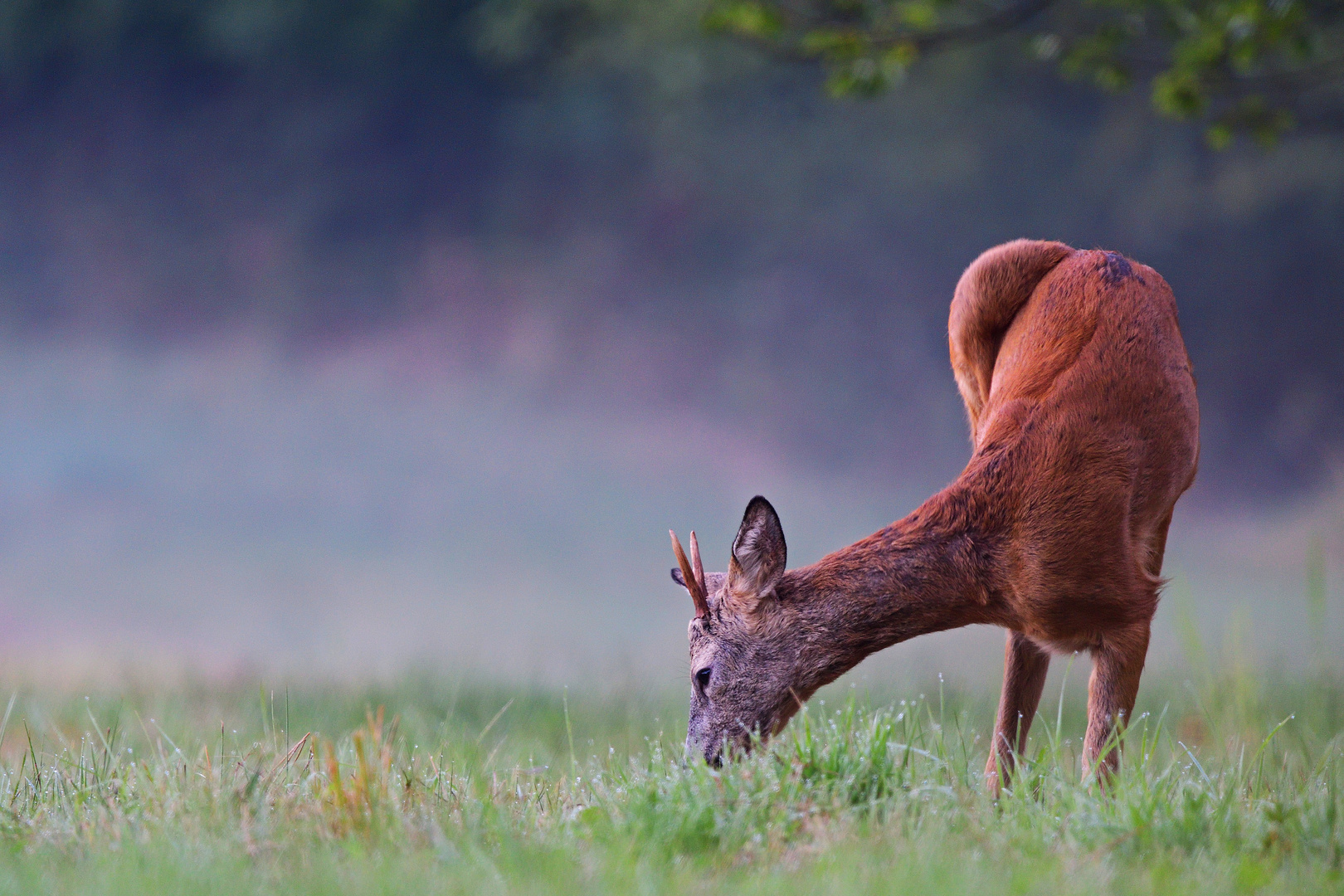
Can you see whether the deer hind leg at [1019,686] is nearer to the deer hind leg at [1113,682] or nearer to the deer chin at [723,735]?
the deer hind leg at [1113,682]

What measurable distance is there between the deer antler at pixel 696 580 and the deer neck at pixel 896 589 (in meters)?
0.28

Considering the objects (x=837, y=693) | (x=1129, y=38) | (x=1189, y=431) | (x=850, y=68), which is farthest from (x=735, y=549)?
(x=1129, y=38)

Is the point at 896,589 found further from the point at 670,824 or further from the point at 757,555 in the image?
the point at 670,824

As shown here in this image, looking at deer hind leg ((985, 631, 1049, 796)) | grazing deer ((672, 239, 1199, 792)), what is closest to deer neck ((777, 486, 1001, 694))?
grazing deer ((672, 239, 1199, 792))

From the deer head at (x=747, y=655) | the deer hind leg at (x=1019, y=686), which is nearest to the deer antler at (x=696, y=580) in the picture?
the deer head at (x=747, y=655)

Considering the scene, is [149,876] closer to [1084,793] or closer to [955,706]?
[1084,793]

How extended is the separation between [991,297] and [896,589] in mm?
1622

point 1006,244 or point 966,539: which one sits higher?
point 1006,244

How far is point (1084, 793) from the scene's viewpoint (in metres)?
4.05

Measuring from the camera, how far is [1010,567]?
14.7 ft

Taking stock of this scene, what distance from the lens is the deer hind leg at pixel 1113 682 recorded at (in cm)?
461

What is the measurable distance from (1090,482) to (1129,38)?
628cm

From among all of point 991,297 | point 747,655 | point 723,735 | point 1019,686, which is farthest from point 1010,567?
point 991,297

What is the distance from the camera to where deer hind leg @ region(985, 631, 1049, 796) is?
510 cm
